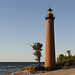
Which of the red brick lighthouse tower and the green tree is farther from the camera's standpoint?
the green tree

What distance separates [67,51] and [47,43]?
27455 millimetres

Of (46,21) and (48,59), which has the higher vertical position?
(46,21)

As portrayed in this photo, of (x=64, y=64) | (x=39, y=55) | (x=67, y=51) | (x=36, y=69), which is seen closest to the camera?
(x=36, y=69)

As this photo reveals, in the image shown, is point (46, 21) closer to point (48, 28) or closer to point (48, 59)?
point (48, 28)

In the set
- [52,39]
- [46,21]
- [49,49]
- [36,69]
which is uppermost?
[46,21]

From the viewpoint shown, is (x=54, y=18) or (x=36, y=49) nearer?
(x=54, y=18)

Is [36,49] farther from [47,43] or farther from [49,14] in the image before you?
[49,14]

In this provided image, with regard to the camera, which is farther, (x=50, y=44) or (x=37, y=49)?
(x=37, y=49)

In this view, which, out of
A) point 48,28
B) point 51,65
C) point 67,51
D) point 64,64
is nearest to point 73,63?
point 64,64

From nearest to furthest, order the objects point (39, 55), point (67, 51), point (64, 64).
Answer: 1. point (64, 64)
2. point (39, 55)
3. point (67, 51)

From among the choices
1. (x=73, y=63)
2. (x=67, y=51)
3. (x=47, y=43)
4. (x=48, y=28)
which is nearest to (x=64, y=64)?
(x=73, y=63)

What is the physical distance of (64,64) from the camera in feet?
123

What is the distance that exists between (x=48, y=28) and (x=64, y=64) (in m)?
11.8

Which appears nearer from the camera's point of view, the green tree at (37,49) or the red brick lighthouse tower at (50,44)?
the red brick lighthouse tower at (50,44)
